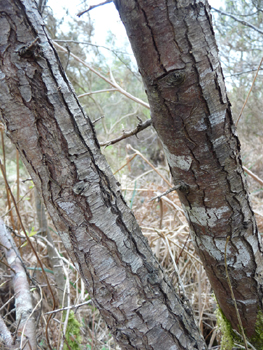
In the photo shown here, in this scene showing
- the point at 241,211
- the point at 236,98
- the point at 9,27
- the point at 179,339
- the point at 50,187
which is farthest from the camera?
the point at 236,98

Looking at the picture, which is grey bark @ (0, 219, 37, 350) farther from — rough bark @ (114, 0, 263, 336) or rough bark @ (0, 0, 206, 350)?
rough bark @ (114, 0, 263, 336)

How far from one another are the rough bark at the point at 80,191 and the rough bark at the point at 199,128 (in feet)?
0.82

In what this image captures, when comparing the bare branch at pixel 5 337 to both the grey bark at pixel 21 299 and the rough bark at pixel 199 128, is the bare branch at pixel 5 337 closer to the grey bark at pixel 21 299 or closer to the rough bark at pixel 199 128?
the grey bark at pixel 21 299

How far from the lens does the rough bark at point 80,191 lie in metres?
0.53

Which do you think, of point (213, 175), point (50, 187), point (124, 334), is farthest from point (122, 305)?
point (213, 175)

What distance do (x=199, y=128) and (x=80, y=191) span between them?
1.36 ft

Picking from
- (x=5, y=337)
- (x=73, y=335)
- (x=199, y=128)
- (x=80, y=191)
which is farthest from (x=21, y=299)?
(x=199, y=128)

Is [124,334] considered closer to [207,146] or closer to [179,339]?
[179,339]

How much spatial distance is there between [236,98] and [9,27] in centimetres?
426

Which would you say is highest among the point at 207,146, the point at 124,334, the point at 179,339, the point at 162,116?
the point at 162,116

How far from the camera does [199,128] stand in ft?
2.43

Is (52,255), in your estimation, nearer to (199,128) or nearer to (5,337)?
(5,337)

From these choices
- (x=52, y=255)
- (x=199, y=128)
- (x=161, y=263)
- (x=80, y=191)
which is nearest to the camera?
(x=80, y=191)

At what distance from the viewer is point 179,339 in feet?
2.48
